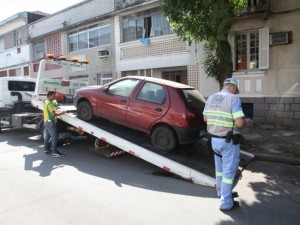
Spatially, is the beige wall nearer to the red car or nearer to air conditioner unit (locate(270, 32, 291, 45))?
air conditioner unit (locate(270, 32, 291, 45))

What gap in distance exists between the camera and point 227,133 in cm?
451

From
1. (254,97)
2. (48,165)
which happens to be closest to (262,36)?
(254,97)

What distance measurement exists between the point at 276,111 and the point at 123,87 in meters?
6.51

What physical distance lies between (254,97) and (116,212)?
872 centimetres

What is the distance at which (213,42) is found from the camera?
7.95 meters

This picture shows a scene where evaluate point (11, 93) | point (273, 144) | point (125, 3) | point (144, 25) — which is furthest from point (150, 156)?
point (125, 3)

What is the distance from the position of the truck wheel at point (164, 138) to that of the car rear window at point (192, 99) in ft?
2.20

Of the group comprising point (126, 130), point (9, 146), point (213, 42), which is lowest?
point (9, 146)

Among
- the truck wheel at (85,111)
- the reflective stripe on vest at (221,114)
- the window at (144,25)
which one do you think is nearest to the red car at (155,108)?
the truck wheel at (85,111)

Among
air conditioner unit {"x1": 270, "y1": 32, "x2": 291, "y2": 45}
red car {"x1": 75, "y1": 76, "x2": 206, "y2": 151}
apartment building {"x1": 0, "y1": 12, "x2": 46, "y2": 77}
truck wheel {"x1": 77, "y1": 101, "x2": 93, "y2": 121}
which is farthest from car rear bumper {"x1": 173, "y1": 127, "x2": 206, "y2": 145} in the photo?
apartment building {"x1": 0, "y1": 12, "x2": 46, "y2": 77}

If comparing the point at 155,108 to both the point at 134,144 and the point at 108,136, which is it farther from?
the point at 108,136

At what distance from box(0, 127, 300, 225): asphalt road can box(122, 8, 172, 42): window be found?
Answer: 30.3 ft

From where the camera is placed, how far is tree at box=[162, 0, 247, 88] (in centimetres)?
737

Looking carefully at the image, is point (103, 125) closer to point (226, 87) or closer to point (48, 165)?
point (48, 165)
